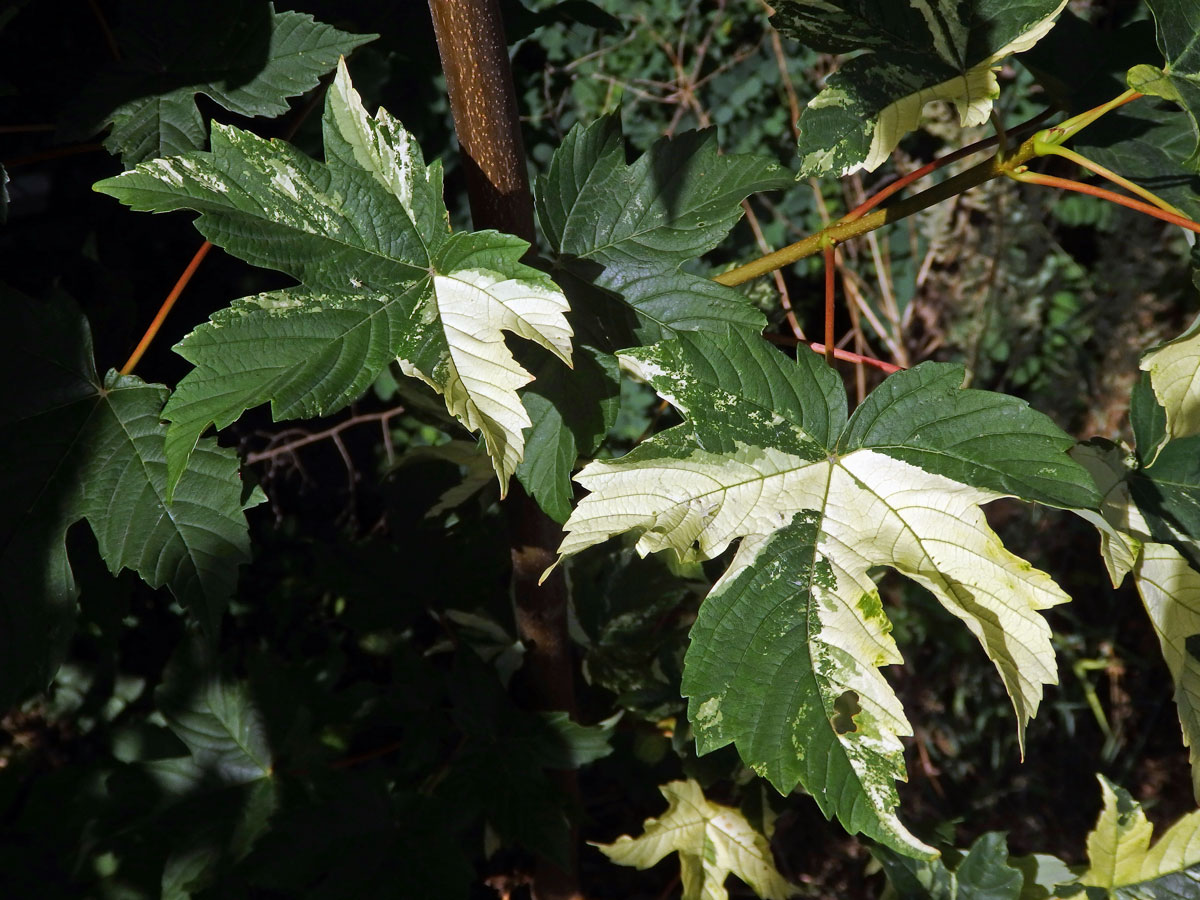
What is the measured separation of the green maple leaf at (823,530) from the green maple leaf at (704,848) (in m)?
0.69

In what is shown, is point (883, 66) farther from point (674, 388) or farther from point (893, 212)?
point (674, 388)

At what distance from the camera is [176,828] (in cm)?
136

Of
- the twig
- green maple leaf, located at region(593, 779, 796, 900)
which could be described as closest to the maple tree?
green maple leaf, located at region(593, 779, 796, 900)

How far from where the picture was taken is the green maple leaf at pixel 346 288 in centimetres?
71

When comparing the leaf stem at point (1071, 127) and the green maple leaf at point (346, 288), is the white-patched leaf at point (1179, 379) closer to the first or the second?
the leaf stem at point (1071, 127)

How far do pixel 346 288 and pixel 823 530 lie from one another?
46 centimetres

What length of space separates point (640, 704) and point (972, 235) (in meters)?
1.89

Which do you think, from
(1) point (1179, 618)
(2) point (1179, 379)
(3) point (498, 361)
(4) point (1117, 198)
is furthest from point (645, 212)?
(1) point (1179, 618)

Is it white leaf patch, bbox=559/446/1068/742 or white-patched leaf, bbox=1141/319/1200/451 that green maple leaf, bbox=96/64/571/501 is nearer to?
white leaf patch, bbox=559/446/1068/742

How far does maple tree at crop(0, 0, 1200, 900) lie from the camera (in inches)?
29.0

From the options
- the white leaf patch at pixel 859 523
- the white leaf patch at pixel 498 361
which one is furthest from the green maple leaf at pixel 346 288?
the white leaf patch at pixel 859 523

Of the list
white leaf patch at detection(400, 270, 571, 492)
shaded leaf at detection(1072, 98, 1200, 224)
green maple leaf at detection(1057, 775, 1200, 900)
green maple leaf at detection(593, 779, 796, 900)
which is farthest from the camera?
green maple leaf at detection(593, 779, 796, 900)

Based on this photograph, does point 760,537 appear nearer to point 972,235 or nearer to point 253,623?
point 253,623

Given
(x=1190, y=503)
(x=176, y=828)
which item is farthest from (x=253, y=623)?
(x=1190, y=503)
